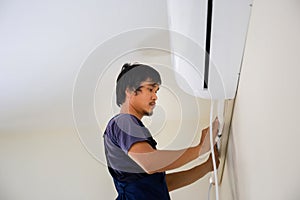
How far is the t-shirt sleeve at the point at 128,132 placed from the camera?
832 mm

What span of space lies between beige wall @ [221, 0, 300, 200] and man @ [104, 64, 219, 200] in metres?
0.19

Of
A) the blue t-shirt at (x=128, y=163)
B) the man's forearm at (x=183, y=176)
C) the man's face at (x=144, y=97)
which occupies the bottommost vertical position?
the man's forearm at (x=183, y=176)

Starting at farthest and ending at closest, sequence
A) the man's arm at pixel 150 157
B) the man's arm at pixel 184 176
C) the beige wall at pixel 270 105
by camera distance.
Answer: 1. the man's arm at pixel 184 176
2. the man's arm at pixel 150 157
3. the beige wall at pixel 270 105

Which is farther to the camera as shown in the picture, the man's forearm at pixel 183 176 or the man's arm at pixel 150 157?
the man's forearm at pixel 183 176

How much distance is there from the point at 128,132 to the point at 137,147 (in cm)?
5

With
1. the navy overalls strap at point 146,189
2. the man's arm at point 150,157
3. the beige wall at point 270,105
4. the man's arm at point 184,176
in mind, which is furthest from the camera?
the man's arm at point 184,176

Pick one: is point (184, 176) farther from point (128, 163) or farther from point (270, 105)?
point (270, 105)

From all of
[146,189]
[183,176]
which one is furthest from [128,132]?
[183,176]

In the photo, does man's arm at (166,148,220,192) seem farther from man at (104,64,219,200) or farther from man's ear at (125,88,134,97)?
man's ear at (125,88,134,97)

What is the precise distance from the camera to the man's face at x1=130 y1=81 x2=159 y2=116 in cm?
85

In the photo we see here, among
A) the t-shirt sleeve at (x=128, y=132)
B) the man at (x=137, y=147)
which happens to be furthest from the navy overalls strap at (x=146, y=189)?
the t-shirt sleeve at (x=128, y=132)

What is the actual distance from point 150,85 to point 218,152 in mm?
285

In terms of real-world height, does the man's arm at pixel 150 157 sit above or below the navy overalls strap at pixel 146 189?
above

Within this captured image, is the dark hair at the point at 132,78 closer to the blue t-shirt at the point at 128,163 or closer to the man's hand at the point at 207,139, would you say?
the blue t-shirt at the point at 128,163
